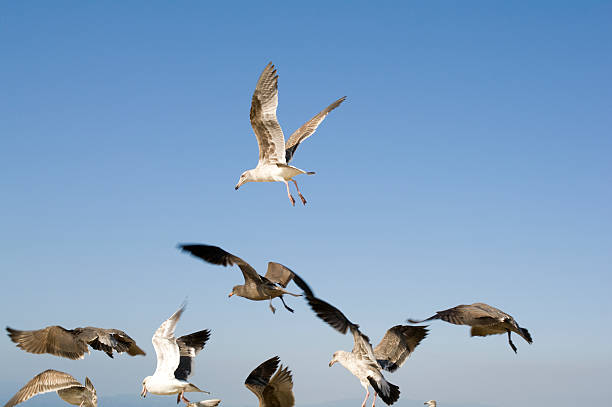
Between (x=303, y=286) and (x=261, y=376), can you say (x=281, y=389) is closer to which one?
(x=261, y=376)

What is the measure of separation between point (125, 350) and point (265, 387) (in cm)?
515

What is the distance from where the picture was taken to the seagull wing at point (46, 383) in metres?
14.4

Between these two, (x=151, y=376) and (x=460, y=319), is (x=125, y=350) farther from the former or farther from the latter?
(x=460, y=319)

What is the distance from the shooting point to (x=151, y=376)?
14047 millimetres

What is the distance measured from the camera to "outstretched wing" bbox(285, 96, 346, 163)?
1935cm

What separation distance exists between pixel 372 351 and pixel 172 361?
150 inches

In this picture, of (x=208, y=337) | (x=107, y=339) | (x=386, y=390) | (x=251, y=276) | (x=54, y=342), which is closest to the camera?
(x=386, y=390)

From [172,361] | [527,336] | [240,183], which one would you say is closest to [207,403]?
[172,361]

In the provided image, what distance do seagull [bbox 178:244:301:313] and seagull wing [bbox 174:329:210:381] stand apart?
5.32ft

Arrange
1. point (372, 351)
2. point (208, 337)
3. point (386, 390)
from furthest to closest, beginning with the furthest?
point (208, 337), point (372, 351), point (386, 390)

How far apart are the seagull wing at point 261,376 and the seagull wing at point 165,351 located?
7.76 feet

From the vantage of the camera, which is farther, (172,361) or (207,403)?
(172,361)

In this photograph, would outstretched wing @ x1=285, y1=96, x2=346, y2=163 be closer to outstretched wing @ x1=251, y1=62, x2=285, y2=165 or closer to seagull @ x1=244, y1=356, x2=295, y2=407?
outstretched wing @ x1=251, y1=62, x2=285, y2=165

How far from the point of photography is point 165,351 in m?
14.3
